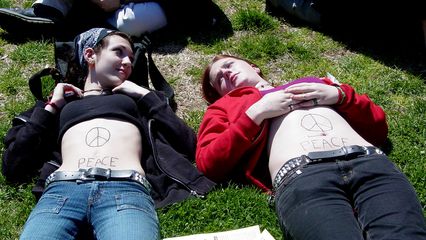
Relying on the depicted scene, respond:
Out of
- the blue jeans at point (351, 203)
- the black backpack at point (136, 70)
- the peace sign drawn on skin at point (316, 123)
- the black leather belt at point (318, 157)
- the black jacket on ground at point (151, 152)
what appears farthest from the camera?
the black backpack at point (136, 70)

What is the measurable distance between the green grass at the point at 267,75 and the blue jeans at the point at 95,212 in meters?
0.37

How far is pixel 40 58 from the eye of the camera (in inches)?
218

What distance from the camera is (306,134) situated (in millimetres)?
3676

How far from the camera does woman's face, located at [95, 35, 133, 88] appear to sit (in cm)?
437

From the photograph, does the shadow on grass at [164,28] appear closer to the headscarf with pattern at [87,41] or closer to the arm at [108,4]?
the arm at [108,4]

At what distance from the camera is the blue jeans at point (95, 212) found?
10.6 feet

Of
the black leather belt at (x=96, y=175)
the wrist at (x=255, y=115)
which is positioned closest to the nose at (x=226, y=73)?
the wrist at (x=255, y=115)

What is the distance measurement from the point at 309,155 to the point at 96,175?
4.66 ft

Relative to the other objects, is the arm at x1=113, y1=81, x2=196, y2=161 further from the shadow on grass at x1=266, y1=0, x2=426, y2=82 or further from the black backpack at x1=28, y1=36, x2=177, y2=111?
the shadow on grass at x1=266, y1=0, x2=426, y2=82

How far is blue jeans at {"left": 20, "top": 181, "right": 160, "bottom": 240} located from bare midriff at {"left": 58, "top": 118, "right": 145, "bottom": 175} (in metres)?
0.18

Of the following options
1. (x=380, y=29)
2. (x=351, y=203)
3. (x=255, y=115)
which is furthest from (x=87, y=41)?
(x=380, y=29)

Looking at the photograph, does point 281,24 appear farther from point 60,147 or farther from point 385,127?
point 60,147

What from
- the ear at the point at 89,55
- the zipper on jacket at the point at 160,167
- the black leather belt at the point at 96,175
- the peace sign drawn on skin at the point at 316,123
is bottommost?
the zipper on jacket at the point at 160,167

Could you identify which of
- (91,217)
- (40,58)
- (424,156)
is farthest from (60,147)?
(424,156)
